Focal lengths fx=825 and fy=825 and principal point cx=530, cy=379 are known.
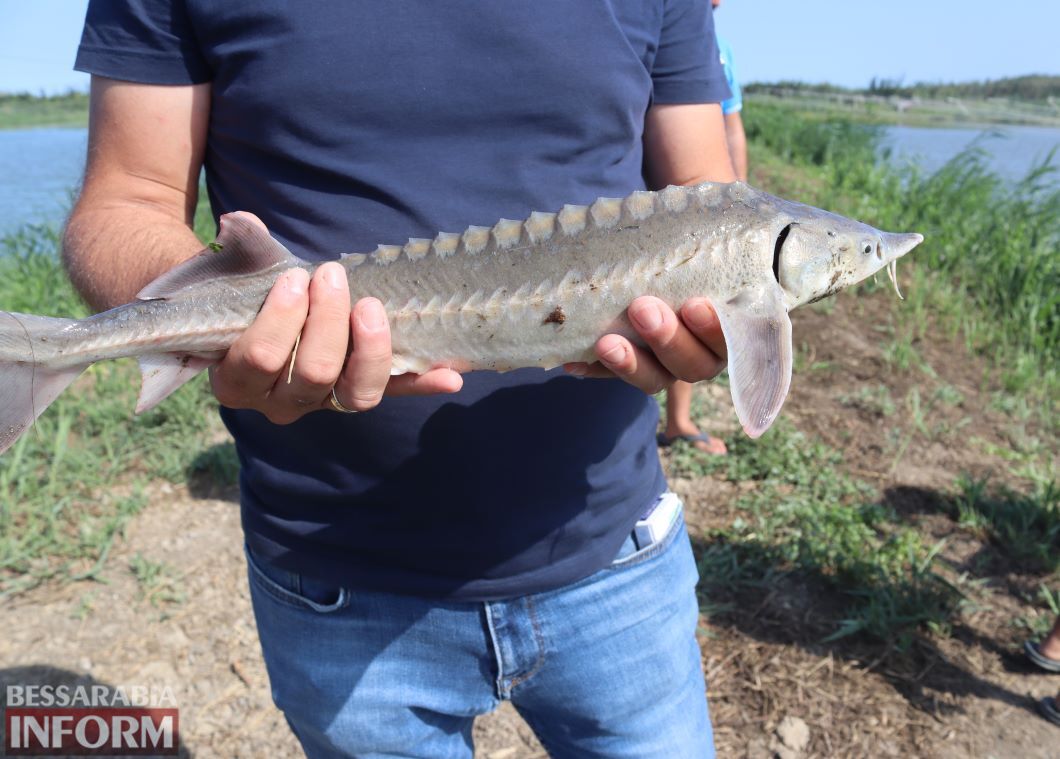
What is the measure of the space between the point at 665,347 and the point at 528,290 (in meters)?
0.25

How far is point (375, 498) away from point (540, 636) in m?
0.37

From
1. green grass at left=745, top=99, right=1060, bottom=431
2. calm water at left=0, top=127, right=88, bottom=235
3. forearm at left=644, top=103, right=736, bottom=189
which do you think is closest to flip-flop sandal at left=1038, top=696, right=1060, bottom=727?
forearm at left=644, top=103, right=736, bottom=189

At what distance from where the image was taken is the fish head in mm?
1384

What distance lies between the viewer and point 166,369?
4.37ft

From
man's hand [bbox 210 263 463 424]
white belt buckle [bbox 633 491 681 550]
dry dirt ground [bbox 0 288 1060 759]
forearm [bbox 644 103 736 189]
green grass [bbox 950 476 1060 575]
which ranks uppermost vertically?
forearm [bbox 644 103 736 189]

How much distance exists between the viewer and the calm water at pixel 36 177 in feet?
24.3

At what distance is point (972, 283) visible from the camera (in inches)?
251

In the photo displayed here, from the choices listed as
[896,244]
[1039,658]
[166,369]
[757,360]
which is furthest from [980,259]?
[166,369]

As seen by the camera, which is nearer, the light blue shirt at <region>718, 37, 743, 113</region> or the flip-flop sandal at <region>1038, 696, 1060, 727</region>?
the flip-flop sandal at <region>1038, 696, 1060, 727</region>

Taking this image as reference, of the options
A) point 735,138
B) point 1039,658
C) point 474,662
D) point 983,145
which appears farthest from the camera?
point 983,145

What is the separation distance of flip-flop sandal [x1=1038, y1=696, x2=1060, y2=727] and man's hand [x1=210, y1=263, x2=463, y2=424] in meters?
2.40

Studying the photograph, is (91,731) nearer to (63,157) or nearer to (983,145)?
(983,145)

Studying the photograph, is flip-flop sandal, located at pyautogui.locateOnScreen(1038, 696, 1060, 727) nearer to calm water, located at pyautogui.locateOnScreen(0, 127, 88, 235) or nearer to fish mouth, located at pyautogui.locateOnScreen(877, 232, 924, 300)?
fish mouth, located at pyautogui.locateOnScreen(877, 232, 924, 300)

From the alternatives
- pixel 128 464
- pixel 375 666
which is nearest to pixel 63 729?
pixel 128 464
